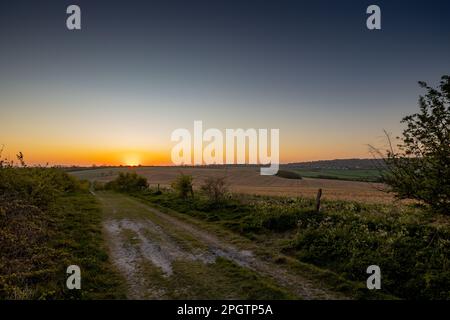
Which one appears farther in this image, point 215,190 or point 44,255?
point 215,190

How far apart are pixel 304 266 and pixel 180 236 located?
274 inches

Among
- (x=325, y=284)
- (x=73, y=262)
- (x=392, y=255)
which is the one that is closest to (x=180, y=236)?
(x=73, y=262)

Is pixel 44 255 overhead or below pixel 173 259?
overhead

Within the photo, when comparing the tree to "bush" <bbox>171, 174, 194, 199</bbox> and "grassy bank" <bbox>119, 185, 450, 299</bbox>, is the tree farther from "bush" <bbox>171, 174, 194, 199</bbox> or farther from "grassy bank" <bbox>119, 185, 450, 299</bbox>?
"bush" <bbox>171, 174, 194, 199</bbox>

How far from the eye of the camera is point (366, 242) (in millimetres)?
12289

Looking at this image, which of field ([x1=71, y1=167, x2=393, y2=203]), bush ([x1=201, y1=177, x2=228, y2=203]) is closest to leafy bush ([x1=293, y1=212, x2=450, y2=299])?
field ([x1=71, y1=167, x2=393, y2=203])

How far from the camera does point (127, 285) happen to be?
9234mm

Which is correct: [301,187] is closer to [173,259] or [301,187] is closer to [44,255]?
[173,259]

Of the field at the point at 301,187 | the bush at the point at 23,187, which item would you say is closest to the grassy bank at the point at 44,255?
the bush at the point at 23,187

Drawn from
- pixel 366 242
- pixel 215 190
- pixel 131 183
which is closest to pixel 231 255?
pixel 366 242

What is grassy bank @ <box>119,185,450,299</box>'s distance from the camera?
9.47 m

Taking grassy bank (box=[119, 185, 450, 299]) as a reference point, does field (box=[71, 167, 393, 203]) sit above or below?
below

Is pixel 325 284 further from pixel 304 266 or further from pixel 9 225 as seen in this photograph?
pixel 9 225

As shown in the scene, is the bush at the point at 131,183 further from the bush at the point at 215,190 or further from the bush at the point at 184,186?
the bush at the point at 215,190
